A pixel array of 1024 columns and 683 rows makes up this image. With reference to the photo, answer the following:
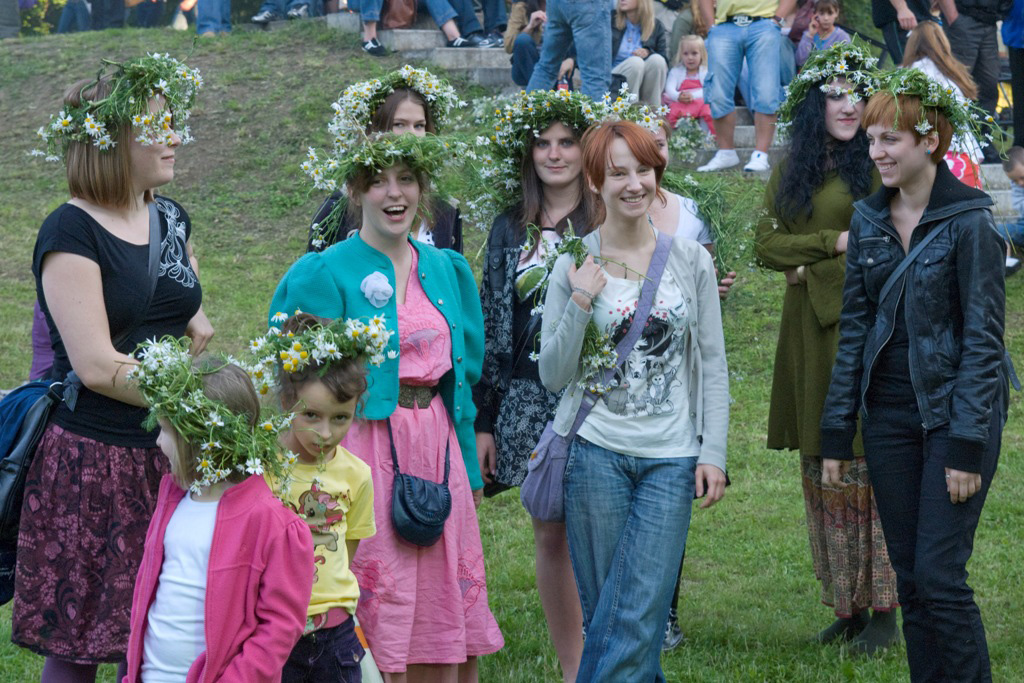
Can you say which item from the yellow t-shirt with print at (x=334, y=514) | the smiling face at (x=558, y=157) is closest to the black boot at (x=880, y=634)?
the smiling face at (x=558, y=157)

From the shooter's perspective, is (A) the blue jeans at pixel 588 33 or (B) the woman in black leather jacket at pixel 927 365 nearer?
(B) the woman in black leather jacket at pixel 927 365

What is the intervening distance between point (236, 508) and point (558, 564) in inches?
77.0

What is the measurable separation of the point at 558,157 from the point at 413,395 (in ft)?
3.94

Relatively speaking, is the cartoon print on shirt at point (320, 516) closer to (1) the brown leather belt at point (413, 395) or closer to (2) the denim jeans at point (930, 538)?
(1) the brown leather belt at point (413, 395)

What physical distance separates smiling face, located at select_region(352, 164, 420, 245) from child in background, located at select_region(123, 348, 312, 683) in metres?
1.19

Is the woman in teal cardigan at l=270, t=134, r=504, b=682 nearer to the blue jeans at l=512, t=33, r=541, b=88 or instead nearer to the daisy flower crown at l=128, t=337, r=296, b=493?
the daisy flower crown at l=128, t=337, r=296, b=493

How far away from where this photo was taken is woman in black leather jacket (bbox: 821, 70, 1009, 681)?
4.02 meters

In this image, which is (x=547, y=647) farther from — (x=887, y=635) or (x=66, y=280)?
(x=66, y=280)

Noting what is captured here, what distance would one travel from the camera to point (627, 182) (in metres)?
4.05

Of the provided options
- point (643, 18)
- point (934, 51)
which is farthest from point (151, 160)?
point (643, 18)

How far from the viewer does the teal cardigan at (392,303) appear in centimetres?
422

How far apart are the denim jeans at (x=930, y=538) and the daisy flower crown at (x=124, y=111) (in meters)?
2.52

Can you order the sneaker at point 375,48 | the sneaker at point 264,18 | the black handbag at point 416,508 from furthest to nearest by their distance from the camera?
the sneaker at point 264,18, the sneaker at point 375,48, the black handbag at point 416,508

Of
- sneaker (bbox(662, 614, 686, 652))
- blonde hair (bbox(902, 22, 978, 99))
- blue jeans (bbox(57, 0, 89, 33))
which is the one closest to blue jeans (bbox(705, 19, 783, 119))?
blonde hair (bbox(902, 22, 978, 99))
